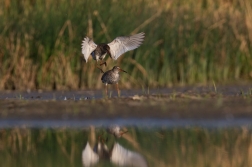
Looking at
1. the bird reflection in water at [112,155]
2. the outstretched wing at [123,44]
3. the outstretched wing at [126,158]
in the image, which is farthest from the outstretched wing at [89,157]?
the outstretched wing at [123,44]

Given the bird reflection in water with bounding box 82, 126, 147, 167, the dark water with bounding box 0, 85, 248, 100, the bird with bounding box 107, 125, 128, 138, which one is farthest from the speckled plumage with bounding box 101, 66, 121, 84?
the bird reflection in water with bounding box 82, 126, 147, 167

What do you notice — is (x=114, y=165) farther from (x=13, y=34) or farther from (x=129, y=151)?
(x=13, y=34)

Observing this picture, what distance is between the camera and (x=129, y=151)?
26.1ft

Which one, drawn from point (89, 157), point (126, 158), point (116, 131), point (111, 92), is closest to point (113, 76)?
point (111, 92)

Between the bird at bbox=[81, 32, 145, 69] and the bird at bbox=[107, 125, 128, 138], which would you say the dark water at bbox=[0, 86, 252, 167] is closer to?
the bird at bbox=[107, 125, 128, 138]

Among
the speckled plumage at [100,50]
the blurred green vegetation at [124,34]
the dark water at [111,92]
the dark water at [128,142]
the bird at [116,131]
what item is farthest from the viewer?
the blurred green vegetation at [124,34]

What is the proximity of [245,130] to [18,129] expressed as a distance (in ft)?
9.38

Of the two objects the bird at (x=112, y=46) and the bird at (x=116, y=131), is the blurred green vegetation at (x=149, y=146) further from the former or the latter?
the bird at (x=112, y=46)

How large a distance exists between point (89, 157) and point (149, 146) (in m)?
0.78

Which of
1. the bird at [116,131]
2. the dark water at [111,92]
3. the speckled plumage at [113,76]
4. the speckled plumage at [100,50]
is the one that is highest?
the speckled plumage at [100,50]

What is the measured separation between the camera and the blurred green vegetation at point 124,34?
46.3ft

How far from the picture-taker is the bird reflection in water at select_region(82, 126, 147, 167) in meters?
7.40

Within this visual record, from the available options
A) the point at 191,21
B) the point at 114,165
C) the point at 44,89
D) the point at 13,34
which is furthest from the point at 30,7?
the point at 114,165

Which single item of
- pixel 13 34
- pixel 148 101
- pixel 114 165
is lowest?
pixel 114 165
